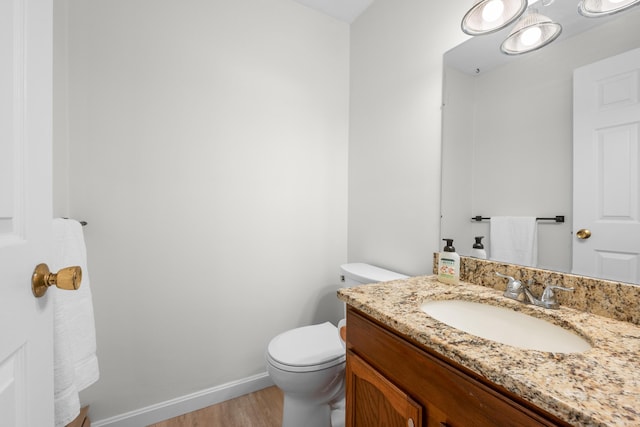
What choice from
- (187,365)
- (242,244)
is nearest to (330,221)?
(242,244)

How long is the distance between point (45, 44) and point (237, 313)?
4.81ft

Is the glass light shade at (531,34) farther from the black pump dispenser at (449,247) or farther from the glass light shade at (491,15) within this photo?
the black pump dispenser at (449,247)

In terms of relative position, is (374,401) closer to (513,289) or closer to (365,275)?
(513,289)

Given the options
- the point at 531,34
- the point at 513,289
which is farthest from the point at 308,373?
the point at 531,34

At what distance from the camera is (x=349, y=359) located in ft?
3.07

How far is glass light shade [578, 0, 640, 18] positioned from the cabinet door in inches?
50.0

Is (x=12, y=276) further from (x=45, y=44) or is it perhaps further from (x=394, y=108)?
(x=394, y=108)

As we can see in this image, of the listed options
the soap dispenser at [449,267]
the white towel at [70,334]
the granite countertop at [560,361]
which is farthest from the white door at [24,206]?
the soap dispenser at [449,267]

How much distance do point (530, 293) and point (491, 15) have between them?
3.41 feet

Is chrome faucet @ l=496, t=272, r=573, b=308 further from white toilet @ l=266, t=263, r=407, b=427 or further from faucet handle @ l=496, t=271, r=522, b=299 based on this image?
white toilet @ l=266, t=263, r=407, b=427

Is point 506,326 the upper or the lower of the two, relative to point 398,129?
lower

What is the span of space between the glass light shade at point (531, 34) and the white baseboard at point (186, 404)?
2.15 meters

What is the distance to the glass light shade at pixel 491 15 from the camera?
95cm

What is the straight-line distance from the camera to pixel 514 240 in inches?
39.8
